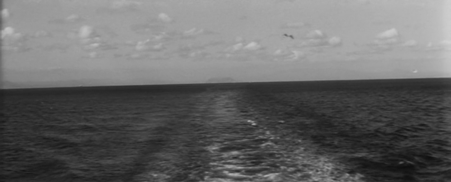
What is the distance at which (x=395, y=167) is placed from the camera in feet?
91.7

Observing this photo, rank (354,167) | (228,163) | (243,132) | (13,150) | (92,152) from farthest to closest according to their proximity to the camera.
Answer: (243,132), (13,150), (92,152), (228,163), (354,167)

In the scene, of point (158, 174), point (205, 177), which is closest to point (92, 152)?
point (158, 174)

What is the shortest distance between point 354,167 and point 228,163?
9.12m

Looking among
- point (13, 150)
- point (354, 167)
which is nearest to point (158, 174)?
point (354, 167)

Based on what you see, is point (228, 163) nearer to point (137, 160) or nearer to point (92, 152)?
point (137, 160)

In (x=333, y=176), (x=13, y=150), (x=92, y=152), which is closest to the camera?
(x=333, y=176)

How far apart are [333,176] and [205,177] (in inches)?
329

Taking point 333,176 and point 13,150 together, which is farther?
point 13,150

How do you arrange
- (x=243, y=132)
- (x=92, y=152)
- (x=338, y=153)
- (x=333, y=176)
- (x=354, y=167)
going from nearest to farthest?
1. (x=333, y=176)
2. (x=354, y=167)
3. (x=338, y=153)
4. (x=92, y=152)
5. (x=243, y=132)

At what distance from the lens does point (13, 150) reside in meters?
39.8

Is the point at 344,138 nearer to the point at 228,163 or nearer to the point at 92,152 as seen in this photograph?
the point at 228,163

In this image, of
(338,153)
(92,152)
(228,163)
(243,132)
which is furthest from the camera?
(243,132)

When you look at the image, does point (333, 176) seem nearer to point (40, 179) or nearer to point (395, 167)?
point (395, 167)

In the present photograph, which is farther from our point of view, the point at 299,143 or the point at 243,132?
the point at 243,132
